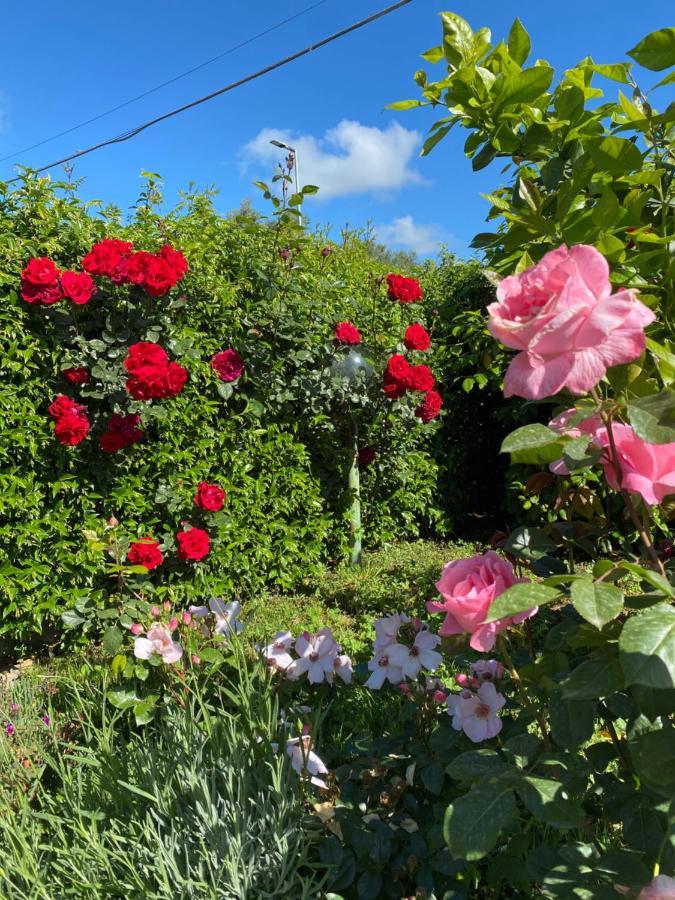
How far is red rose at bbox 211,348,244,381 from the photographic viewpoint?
3.63 m

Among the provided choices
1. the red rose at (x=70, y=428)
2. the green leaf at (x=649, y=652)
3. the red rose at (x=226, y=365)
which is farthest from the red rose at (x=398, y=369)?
the green leaf at (x=649, y=652)

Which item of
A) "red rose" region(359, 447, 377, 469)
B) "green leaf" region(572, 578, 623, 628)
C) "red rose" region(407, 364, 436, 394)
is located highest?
"red rose" region(407, 364, 436, 394)

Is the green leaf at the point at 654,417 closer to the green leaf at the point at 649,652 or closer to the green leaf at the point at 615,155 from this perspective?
the green leaf at the point at 649,652

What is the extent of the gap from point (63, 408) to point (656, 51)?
2846 mm

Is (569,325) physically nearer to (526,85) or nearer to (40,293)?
(526,85)

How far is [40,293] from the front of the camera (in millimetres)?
3018

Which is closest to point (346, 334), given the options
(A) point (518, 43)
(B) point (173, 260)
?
(B) point (173, 260)

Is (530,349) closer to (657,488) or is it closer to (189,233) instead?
(657,488)

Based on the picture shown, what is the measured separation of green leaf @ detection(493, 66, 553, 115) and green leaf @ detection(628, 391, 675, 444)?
2.16 feet

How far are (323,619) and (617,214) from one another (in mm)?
3108

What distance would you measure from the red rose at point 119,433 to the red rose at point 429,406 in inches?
76.2

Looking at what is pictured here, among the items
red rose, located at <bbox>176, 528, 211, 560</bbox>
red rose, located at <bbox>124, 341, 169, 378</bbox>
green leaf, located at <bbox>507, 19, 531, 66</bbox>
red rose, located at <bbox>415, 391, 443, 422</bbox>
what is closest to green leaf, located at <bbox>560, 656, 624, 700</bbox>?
green leaf, located at <bbox>507, 19, 531, 66</bbox>

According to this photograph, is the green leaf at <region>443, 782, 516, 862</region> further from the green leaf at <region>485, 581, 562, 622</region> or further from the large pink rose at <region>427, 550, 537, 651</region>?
the green leaf at <region>485, 581, 562, 622</region>

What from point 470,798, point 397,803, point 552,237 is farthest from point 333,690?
point 552,237
